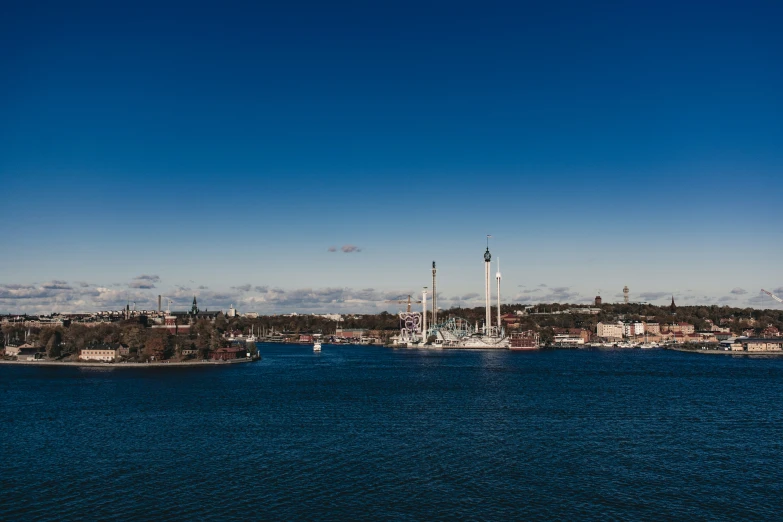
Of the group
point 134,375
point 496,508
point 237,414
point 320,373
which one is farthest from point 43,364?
point 496,508

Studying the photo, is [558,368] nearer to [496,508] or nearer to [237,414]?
[237,414]

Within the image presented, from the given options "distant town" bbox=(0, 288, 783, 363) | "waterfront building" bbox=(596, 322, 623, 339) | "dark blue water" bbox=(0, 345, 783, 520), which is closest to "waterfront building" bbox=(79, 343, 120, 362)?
"distant town" bbox=(0, 288, 783, 363)

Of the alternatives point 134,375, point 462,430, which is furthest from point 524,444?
point 134,375

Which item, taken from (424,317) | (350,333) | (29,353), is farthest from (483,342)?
(29,353)

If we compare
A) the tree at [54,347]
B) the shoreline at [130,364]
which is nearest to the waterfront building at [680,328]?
the shoreline at [130,364]

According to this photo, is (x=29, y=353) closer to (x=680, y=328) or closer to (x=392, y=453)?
(x=392, y=453)

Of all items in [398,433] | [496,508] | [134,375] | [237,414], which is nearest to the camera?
[496,508]

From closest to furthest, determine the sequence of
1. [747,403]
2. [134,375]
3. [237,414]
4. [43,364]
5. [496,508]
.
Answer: [496,508], [237,414], [747,403], [134,375], [43,364]

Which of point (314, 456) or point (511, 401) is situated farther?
point (511, 401)
